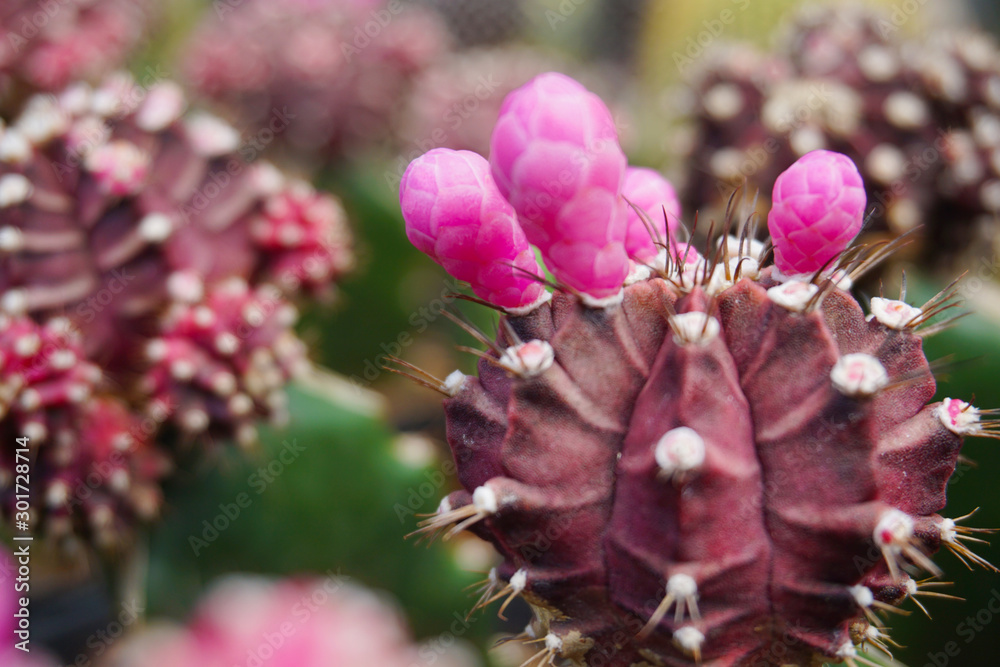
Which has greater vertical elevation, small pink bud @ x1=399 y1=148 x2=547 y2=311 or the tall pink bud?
the tall pink bud

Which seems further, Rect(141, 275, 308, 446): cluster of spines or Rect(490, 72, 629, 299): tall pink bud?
Rect(141, 275, 308, 446): cluster of spines

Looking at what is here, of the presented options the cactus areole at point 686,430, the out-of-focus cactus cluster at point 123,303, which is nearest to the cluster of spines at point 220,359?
the out-of-focus cactus cluster at point 123,303

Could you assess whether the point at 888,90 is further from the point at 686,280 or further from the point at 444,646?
the point at 444,646

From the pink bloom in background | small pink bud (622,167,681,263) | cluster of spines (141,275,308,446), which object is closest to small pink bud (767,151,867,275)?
small pink bud (622,167,681,263)

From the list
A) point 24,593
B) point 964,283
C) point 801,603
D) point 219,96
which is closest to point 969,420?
point 801,603

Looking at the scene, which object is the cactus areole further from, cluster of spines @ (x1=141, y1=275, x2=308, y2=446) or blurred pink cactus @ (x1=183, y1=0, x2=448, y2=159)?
blurred pink cactus @ (x1=183, y1=0, x2=448, y2=159)

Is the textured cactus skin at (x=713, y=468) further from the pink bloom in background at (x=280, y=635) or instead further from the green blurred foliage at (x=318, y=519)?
the green blurred foliage at (x=318, y=519)
